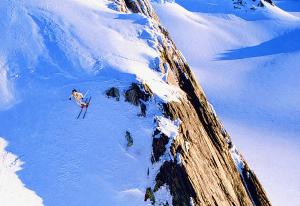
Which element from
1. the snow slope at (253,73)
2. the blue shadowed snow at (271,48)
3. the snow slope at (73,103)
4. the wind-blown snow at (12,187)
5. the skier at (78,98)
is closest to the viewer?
the wind-blown snow at (12,187)

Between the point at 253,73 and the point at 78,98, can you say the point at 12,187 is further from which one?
the point at 253,73

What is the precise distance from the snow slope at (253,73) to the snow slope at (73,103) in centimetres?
1481

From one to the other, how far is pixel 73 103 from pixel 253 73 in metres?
38.2

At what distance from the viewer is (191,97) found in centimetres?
2377

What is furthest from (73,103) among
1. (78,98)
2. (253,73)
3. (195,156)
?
(253,73)

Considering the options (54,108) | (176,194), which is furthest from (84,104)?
(176,194)

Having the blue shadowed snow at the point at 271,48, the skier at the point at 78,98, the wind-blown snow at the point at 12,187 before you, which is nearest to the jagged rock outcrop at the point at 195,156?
the skier at the point at 78,98

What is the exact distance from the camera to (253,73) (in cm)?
5681

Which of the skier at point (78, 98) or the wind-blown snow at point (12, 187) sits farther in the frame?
the skier at point (78, 98)

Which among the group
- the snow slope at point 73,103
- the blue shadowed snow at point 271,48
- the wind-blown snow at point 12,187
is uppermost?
the snow slope at point 73,103

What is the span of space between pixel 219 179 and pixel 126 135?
3578 millimetres

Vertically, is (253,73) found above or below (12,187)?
below

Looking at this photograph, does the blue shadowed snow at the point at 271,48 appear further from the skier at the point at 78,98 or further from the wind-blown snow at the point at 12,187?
the wind-blown snow at the point at 12,187

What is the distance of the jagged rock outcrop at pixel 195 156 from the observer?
18.0 meters
